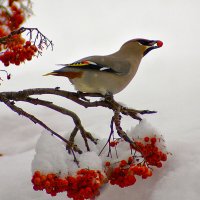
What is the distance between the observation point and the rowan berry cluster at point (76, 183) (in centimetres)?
189

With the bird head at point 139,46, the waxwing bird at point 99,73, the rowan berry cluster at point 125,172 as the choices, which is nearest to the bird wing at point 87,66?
the waxwing bird at point 99,73

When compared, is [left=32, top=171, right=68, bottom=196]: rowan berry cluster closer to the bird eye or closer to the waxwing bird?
the waxwing bird

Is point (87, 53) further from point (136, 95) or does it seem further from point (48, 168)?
point (48, 168)

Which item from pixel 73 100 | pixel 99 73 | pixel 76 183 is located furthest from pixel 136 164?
pixel 99 73

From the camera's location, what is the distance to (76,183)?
1898 millimetres

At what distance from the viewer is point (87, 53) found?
17.0ft

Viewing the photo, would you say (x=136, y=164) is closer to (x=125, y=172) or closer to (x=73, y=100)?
(x=125, y=172)

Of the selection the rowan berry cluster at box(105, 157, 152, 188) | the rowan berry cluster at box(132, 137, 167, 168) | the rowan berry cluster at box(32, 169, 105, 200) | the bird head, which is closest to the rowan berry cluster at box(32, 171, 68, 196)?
the rowan berry cluster at box(32, 169, 105, 200)

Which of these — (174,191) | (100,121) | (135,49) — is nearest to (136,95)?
(100,121)

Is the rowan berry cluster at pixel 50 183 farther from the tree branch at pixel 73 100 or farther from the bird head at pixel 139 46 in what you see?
the bird head at pixel 139 46

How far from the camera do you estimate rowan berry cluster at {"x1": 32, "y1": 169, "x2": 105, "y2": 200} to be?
189 centimetres

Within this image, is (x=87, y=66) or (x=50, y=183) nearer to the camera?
(x=50, y=183)

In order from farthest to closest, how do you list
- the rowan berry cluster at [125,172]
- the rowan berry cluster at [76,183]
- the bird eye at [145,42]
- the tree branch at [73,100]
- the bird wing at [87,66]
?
the bird eye at [145,42]
the bird wing at [87,66]
the tree branch at [73,100]
the rowan berry cluster at [125,172]
the rowan berry cluster at [76,183]

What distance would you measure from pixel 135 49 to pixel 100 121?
109 cm
